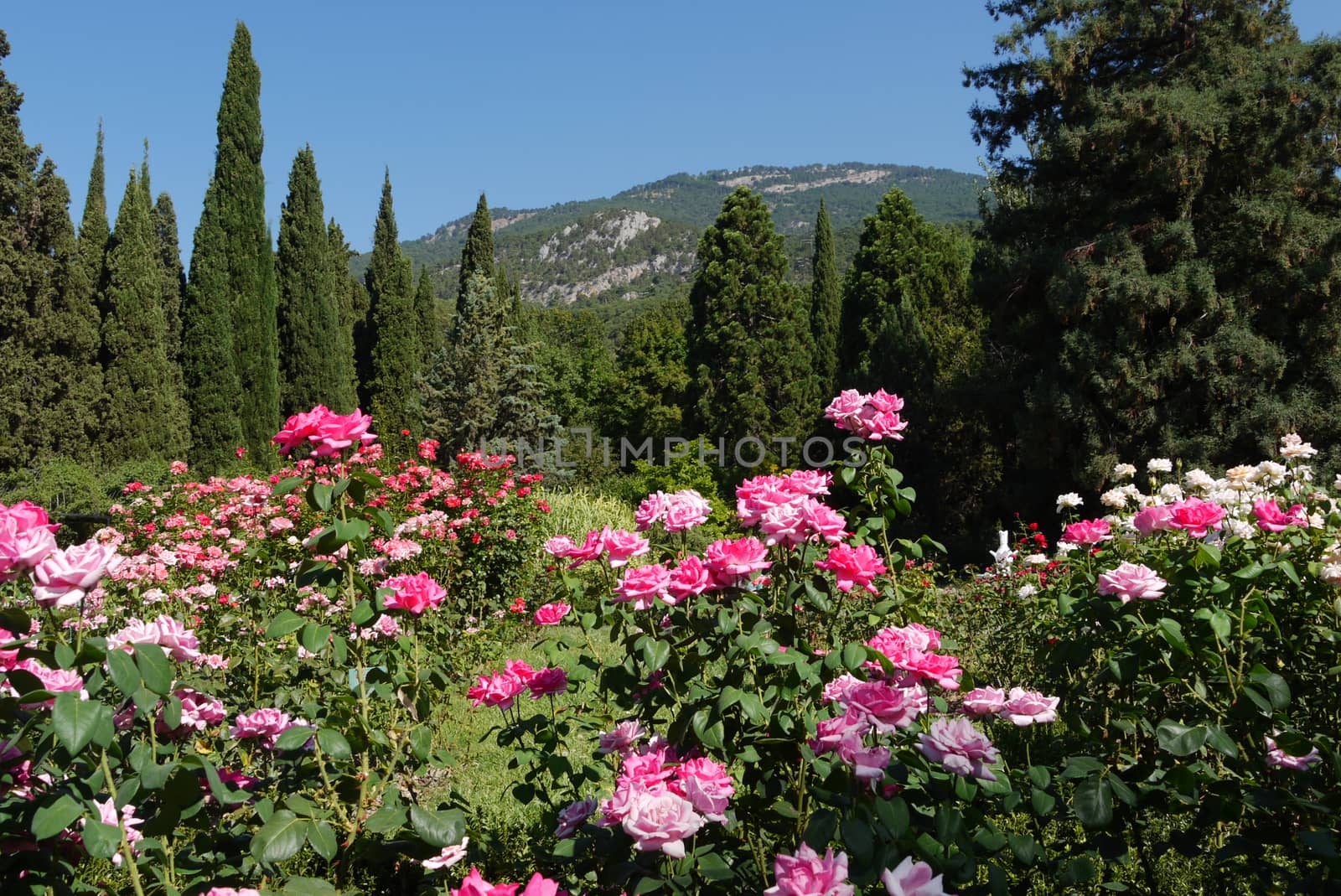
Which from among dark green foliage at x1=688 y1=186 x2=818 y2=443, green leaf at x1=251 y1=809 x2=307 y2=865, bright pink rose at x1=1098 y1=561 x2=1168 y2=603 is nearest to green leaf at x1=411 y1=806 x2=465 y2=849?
green leaf at x1=251 y1=809 x2=307 y2=865

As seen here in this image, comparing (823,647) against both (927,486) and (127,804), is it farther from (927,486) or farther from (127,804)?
(927,486)

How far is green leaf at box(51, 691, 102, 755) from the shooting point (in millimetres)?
1182

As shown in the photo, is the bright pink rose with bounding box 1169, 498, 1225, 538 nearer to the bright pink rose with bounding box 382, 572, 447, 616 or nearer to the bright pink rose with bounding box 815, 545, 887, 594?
the bright pink rose with bounding box 815, 545, 887, 594

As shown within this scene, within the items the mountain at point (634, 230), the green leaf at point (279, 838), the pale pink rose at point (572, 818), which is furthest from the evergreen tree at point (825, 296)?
the mountain at point (634, 230)

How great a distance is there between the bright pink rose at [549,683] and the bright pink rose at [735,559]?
45 cm

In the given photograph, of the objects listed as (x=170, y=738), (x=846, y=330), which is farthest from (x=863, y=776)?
(x=846, y=330)

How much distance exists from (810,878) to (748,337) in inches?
629

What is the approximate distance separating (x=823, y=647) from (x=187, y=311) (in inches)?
611

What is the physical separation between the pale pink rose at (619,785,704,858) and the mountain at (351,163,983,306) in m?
75.1

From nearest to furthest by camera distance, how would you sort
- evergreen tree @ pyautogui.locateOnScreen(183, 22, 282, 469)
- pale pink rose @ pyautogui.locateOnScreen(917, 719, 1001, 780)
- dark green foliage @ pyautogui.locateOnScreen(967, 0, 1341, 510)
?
pale pink rose @ pyautogui.locateOnScreen(917, 719, 1001, 780) < dark green foliage @ pyautogui.locateOnScreen(967, 0, 1341, 510) < evergreen tree @ pyautogui.locateOnScreen(183, 22, 282, 469)

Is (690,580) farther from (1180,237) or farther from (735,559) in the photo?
(1180,237)

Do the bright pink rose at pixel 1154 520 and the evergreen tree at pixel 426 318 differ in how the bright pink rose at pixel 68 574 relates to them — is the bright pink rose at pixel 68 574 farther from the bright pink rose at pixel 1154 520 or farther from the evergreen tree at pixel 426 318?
the evergreen tree at pixel 426 318

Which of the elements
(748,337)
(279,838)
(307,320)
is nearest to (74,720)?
(279,838)

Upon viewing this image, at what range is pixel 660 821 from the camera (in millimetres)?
1255
